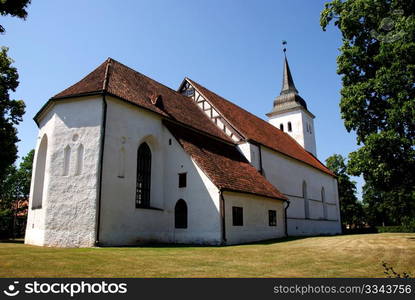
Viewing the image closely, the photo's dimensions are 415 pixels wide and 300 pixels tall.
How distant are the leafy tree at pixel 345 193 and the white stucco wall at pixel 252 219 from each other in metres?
33.4

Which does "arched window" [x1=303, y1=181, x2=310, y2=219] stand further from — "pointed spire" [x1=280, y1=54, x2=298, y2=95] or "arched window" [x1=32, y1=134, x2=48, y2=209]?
"arched window" [x1=32, y1=134, x2=48, y2=209]

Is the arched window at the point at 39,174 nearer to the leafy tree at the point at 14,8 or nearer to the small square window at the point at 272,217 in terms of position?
the leafy tree at the point at 14,8

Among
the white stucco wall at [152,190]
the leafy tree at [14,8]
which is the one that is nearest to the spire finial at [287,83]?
the white stucco wall at [152,190]

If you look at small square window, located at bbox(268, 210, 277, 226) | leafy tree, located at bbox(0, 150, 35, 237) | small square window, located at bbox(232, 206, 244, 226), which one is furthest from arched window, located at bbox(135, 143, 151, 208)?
leafy tree, located at bbox(0, 150, 35, 237)

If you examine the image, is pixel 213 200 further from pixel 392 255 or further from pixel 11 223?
pixel 11 223

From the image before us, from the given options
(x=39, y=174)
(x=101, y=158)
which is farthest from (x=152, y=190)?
(x=39, y=174)

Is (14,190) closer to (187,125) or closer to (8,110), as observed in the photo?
(8,110)

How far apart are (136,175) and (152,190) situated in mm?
1513

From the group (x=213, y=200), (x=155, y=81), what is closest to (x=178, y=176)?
(x=213, y=200)

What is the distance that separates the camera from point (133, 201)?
54.2 feet

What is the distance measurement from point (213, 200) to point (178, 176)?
2789mm

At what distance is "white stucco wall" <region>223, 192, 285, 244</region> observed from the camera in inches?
662

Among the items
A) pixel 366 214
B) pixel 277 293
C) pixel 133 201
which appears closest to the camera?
pixel 277 293

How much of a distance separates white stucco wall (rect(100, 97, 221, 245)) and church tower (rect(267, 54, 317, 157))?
24539 millimetres
